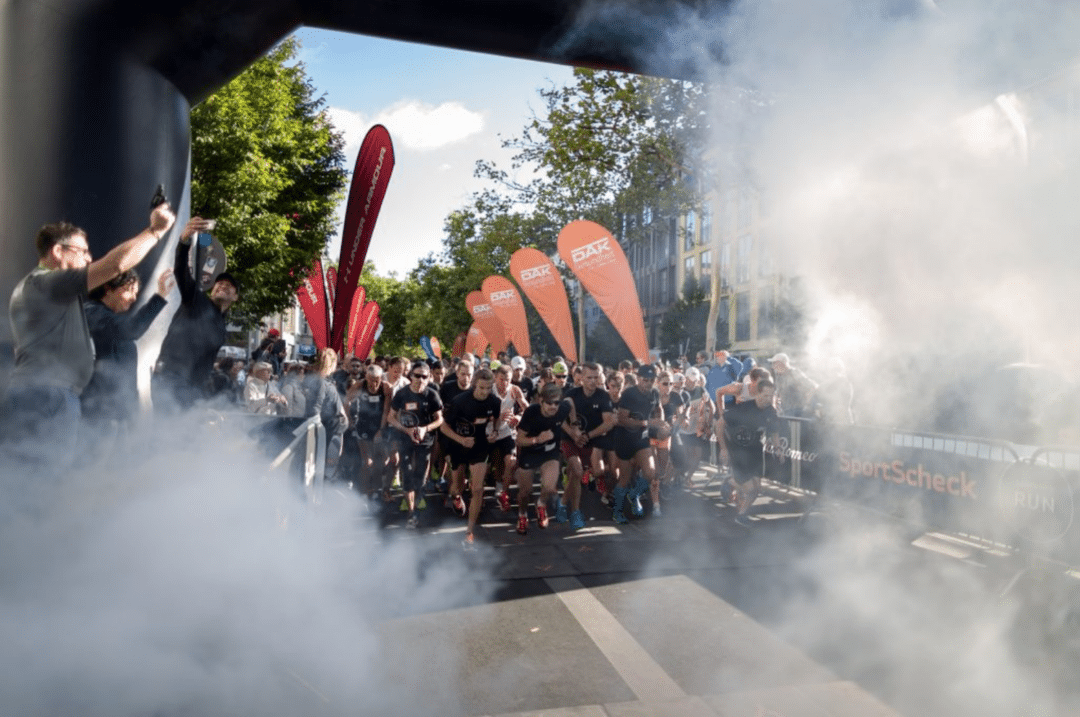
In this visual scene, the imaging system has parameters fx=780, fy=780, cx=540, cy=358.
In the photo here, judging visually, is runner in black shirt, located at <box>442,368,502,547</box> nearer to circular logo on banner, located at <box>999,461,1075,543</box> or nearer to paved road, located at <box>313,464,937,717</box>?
paved road, located at <box>313,464,937,717</box>

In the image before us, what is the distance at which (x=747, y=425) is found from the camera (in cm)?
827

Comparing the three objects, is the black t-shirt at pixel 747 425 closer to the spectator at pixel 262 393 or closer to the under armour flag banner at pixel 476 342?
the spectator at pixel 262 393

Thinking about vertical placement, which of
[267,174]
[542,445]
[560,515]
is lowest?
[560,515]

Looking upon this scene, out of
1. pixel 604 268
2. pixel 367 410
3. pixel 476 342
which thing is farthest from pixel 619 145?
pixel 476 342

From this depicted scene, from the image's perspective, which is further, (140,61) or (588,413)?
(588,413)

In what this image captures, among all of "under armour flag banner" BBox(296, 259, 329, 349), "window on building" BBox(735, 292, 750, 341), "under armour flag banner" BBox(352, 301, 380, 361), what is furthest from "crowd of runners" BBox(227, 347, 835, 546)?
"window on building" BBox(735, 292, 750, 341)

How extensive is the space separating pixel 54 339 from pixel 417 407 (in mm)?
5178

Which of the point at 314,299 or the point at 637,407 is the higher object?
the point at 314,299

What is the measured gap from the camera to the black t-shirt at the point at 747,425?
8.20m

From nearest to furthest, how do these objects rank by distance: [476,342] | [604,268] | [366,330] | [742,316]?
[604,268] < [366,330] < [476,342] < [742,316]

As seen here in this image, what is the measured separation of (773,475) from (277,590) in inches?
252

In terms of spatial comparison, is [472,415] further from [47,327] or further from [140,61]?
[47,327]

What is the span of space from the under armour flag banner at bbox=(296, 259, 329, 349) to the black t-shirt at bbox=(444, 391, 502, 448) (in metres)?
8.95

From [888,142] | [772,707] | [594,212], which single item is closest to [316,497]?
[772,707]
